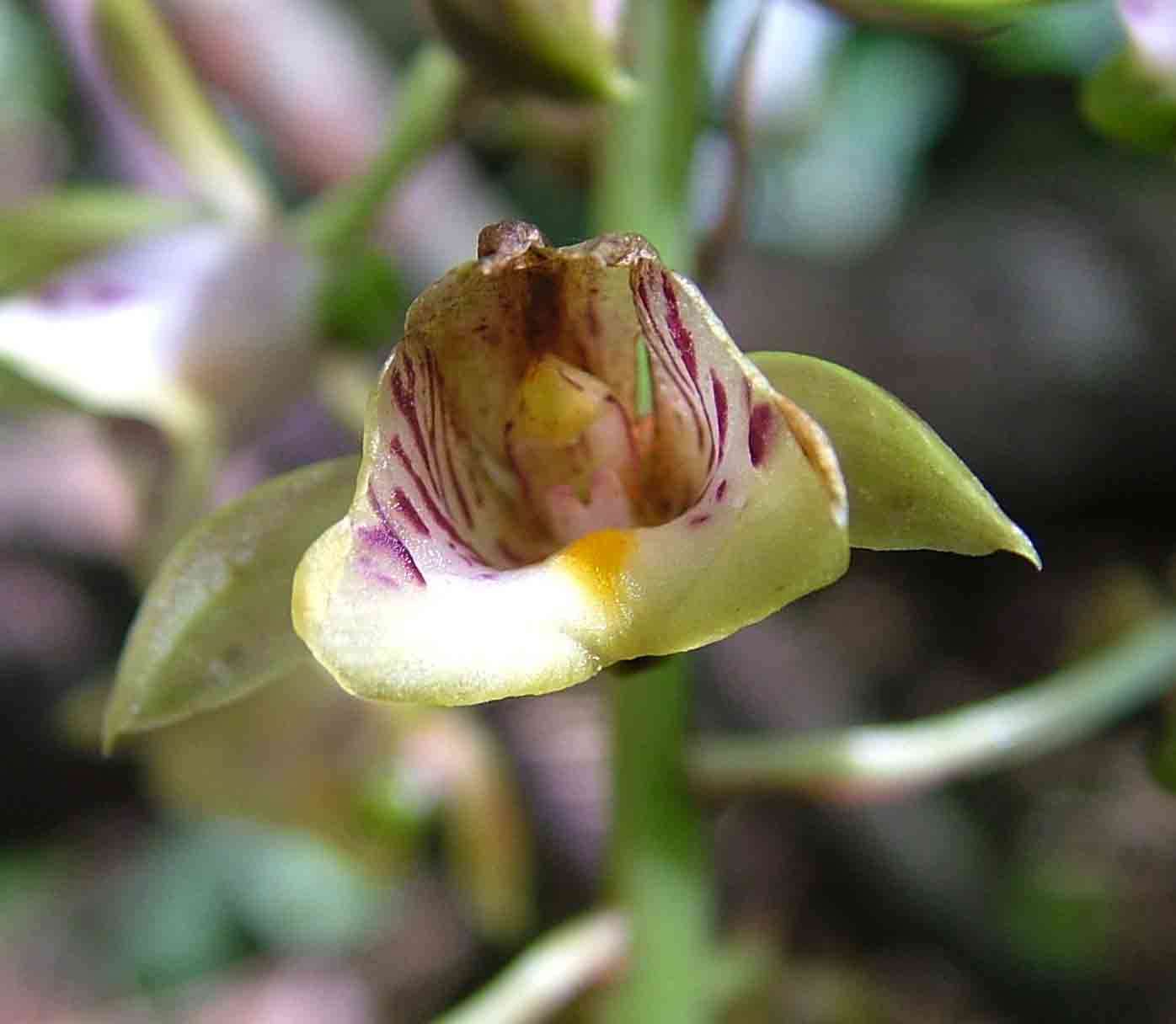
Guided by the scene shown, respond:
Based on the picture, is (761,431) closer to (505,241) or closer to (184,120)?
(505,241)

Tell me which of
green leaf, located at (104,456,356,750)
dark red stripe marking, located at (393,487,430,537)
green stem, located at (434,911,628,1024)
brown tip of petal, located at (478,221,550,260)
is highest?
brown tip of petal, located at (478,221,550,260)

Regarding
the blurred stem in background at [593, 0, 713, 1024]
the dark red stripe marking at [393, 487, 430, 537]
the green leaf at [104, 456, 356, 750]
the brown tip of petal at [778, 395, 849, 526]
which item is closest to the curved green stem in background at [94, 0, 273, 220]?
the blurred stem in background at [593, 0, 713, 1024]

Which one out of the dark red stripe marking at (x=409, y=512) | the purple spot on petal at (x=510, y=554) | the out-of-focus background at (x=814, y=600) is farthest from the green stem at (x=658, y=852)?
the out-of-focus background at (x=814, y=600)

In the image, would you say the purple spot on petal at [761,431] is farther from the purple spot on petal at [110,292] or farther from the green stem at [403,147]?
the purple spot on petal at [110,292]

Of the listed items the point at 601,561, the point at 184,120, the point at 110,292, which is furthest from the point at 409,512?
the point at 184,120

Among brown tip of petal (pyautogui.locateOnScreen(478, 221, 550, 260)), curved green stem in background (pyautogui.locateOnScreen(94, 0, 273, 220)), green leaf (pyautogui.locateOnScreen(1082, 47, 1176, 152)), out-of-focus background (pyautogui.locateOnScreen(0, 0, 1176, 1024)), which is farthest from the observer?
out-of-focus background (pyautogui.locateOnScreen(0, 0, 1176, 1024))

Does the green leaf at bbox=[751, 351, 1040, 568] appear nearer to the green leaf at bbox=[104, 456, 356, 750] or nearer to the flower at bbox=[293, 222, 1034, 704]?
the flower at bbox=[293, 222, 1034, 704]
